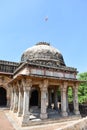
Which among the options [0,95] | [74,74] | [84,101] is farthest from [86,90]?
[0,95]

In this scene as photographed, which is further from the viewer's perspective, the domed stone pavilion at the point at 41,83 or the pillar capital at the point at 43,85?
the pillar capital at the point at 43,85

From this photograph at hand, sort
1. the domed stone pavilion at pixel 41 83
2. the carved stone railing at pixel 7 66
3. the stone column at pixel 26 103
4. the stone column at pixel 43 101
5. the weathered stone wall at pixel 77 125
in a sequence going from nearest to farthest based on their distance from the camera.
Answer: the weathered stone wall at pixel 77 125
the stone column at pixel 26 103
the domed stone pavilion at pixel 41 83
the stone column at pixel 43 101
the carved stone railing at pixel 7 66

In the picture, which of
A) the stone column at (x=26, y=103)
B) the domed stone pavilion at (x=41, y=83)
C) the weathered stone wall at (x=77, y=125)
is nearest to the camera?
the weathered stone wall at (x=77, y=125)

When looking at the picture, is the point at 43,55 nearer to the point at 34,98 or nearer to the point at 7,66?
the point at 34,98

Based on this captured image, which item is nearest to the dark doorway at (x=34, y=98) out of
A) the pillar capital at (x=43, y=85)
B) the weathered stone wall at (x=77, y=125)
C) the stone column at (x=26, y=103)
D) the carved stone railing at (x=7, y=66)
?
the carved stone railing at (x=7, y=66)

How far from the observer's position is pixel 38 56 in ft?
63.5

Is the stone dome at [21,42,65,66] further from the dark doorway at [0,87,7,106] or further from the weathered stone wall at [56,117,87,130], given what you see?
the weathered stone wall at [56,117,87,130]

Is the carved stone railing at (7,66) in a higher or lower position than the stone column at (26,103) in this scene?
higher

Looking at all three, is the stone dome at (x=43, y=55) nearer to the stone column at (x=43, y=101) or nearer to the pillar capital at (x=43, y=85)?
the pillar capital at (x=43, y=85)

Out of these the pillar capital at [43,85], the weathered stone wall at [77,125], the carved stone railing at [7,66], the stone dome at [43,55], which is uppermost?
the stone dome at [43,55]

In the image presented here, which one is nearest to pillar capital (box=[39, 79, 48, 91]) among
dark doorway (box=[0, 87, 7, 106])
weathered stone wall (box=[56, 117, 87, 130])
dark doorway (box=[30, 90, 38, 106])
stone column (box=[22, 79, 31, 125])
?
stone column (box=[22, 79, 31, 125])

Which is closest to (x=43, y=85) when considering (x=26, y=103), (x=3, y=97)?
(x=26, y=103)

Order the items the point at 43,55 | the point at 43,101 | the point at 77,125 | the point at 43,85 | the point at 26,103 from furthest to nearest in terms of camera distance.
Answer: the point at 43,55, the point at 43,85, the point at 43,101, the point at 26,103, the point at 77,125

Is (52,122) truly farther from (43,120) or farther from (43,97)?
(43,97)
